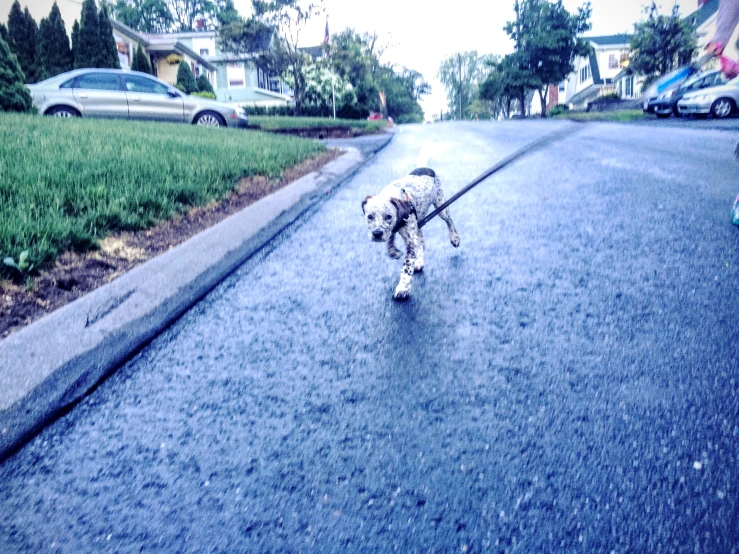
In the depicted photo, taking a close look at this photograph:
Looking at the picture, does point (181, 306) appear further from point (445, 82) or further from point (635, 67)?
point (445, 82)

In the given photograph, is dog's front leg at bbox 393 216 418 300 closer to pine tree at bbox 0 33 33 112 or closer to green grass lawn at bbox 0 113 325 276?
green grass lawn at bbox 0 113 325 276

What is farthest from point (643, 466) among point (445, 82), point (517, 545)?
point (445, 82)

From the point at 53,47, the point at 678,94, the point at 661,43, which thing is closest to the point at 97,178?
the point at 678,94

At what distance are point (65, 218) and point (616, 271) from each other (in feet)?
14.1

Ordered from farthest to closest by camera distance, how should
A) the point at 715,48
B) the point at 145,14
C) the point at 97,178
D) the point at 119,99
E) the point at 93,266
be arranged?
the point at 145,14 < the point at 119,99 < the point at 97,178 < the point at 93,266 < the point at 715,48

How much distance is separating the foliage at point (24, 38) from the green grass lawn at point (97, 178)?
23.2 m

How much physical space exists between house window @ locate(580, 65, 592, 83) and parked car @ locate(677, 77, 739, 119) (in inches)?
2013

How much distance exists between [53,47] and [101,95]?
59.5ft

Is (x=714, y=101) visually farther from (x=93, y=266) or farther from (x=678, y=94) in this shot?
(x=93, y=266)

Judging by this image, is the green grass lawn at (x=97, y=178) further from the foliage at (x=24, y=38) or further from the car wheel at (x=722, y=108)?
the foliage at (x=24, y=38)

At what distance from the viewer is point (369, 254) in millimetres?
4820

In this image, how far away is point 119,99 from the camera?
16.1 m

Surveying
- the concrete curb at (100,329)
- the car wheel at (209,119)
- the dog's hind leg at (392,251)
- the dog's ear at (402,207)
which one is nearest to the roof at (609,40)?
the car wheel at (209,119)

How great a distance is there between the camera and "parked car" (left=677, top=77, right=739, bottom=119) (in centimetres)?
1905
